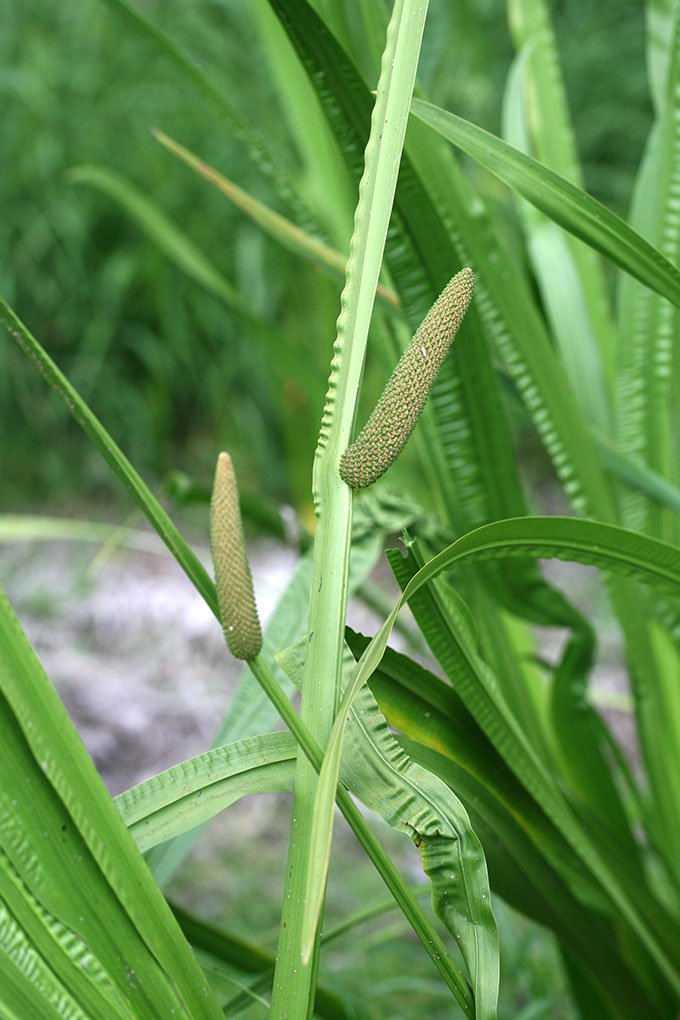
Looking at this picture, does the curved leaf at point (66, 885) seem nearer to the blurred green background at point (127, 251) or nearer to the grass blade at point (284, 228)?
the grass blade at point (284, 228)

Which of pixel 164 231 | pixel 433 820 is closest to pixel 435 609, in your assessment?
pixel 433 820

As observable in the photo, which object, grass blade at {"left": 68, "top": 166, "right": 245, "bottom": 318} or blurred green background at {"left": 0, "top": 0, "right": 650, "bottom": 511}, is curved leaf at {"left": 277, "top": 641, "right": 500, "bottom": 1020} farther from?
blurred green background at {"left": 0, "top": 0, "right": 650, "bottom": 511}

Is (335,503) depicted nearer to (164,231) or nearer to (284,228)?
(284,228)

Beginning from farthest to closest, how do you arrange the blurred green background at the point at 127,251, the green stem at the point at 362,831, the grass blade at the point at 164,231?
the blurred green background at the point at 127,251
the grass blade at the point at 164,231
the green stem at the point at 362,831

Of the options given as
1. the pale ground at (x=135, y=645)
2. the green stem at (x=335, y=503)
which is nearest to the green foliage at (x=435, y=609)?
the green stem at (x=335, y=503)

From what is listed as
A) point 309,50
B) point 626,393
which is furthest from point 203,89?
point 626,393

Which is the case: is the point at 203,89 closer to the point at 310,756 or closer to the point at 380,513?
the point at 380,513

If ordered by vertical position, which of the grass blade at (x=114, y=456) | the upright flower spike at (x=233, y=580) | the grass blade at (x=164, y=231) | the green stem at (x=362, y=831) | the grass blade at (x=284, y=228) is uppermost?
the grass blade at (x=164, y=231)
